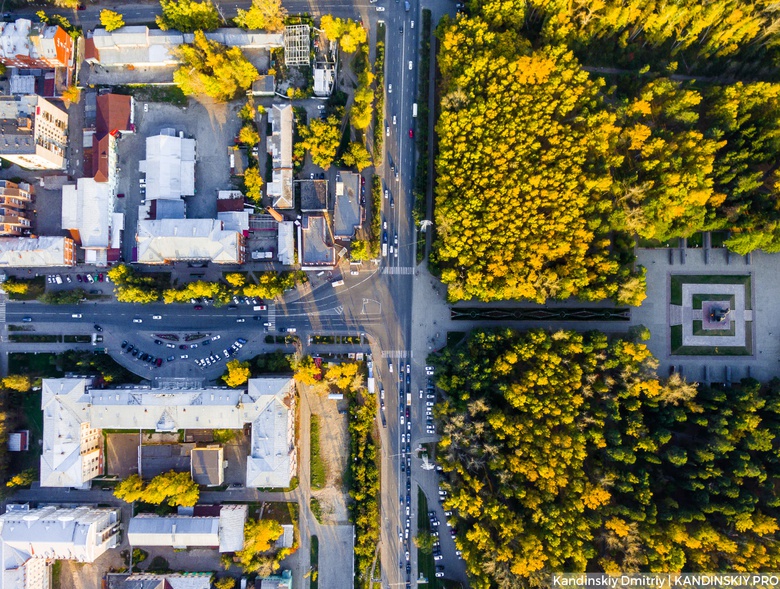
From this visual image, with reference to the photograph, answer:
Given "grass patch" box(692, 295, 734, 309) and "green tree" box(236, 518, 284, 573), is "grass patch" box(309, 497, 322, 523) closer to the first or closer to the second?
"green tree" box(236, 518, 284, 573)

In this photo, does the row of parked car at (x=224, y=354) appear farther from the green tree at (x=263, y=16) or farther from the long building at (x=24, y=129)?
the green tree at (x=263, y=16)

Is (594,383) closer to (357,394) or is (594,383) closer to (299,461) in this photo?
(357,394)

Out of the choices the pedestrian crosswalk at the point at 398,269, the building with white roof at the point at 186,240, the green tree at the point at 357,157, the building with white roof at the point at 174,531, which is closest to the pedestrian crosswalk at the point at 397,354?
A: the pedestrian crosswalk at the point at 398,269

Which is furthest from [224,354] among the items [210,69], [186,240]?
[210,69]

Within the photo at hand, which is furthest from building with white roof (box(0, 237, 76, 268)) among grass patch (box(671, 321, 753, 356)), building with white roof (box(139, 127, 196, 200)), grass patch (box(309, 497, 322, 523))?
grass patch (box(671, 321, 753, 356))

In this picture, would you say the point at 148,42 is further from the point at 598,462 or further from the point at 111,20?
the point at 598,462
